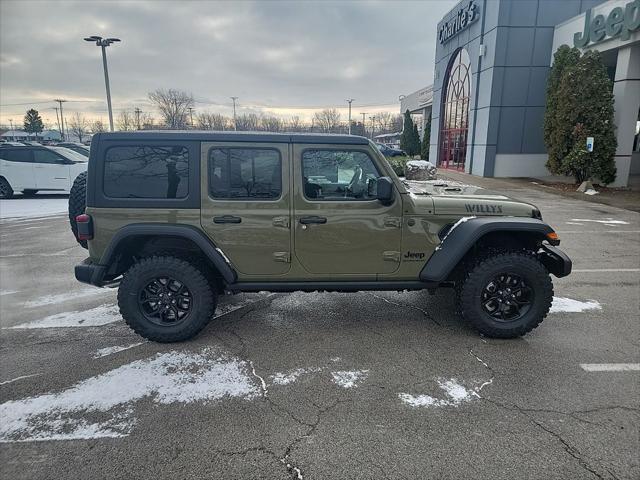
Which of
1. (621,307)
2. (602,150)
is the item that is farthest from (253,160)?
(602,150)

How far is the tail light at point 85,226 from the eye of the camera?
140 inches

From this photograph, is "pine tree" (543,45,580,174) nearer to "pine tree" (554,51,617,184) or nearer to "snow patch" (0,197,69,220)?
"pine tree" (554,51,617,184)

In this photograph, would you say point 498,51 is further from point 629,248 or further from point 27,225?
point 27,225

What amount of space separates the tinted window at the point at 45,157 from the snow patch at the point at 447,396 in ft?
46.6

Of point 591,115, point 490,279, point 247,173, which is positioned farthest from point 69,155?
point 591,115

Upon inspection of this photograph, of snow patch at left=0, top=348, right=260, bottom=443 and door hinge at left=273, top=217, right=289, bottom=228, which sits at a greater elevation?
door hinge at left=273, top=217, right=289, bottom=228

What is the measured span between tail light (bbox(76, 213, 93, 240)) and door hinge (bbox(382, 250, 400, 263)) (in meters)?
2.58

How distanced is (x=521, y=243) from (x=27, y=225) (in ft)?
34.1

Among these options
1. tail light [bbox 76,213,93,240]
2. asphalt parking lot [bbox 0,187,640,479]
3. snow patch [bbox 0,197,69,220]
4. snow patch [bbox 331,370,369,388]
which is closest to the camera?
asphalt parking lot [bbox 0,187,640,479]

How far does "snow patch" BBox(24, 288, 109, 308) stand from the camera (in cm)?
485

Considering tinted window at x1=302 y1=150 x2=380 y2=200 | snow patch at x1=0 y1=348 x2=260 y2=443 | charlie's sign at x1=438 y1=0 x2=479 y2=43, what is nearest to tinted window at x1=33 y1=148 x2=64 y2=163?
snow patch at x1=0 y1=348 x2=260 y2=443

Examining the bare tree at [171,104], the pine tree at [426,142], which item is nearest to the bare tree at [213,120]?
the bare tree at [171,104]

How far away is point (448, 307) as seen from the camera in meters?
4.67

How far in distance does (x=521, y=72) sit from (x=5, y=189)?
21284mm
